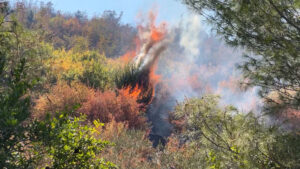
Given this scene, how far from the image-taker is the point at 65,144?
443 centimetres

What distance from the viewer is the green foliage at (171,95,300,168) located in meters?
4.64

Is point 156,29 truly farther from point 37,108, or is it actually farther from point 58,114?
point 58,114

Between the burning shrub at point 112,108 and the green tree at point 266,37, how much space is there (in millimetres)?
8930

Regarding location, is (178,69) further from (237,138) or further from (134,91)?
(237,138)

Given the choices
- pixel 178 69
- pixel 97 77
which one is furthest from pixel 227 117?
pixel 178 69

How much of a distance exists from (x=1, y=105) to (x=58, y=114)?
839mm

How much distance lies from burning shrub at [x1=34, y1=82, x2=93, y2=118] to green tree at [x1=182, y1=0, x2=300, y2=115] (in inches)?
395

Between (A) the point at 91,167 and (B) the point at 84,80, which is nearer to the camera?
(A) the point at 91,167

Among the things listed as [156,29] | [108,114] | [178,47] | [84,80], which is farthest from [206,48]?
[108,114]

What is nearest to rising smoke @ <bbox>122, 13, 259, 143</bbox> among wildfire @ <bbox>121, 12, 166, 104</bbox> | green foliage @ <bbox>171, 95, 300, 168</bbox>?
wildfire @ <bbox>121, 12, 166, 104</bbox>

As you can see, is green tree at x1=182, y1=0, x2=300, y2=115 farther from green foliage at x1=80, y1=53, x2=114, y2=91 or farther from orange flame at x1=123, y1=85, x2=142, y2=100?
green foliage at x1=80, y1=53, x2=114, y2=91

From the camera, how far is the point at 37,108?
14.3 meters

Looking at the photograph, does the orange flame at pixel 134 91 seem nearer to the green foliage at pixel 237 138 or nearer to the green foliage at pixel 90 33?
the green foliage at pixel 237 138

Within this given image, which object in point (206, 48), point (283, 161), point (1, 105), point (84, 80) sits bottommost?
point (1, 105)
